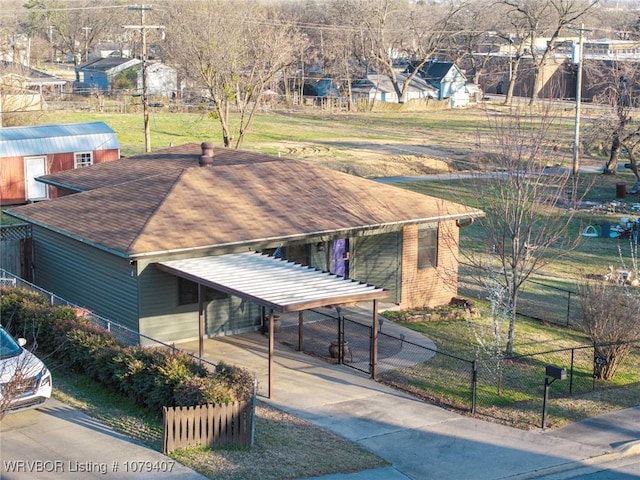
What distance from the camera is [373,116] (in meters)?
79.9

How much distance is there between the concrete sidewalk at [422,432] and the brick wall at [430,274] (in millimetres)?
5951

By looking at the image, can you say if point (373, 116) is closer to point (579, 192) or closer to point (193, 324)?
point (579, 192)

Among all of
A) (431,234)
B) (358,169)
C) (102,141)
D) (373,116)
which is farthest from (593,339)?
(373,116)

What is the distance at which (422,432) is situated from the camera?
53.7 feet

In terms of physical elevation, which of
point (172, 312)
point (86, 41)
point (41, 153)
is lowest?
point (172, 312)

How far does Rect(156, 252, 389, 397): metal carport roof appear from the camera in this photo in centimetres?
1761

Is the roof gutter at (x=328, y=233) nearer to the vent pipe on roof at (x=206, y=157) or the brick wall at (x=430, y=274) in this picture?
the brick wall at (x=430, y=274)

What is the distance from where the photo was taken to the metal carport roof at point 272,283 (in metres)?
17.6

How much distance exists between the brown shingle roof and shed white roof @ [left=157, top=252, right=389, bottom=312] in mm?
562

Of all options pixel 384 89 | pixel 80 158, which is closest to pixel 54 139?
pixel 80 158

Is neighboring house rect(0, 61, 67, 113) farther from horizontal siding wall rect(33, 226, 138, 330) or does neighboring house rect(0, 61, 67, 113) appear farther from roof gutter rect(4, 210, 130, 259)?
roof gutter rect(4, 210, 130, 259)

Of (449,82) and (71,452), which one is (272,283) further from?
(449,82)

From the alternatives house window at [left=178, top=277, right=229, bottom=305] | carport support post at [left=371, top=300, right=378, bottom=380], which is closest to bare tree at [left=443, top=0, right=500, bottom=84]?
house window at [left=178, top=277, right=229, bottom=305]

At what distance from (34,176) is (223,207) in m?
17.4
